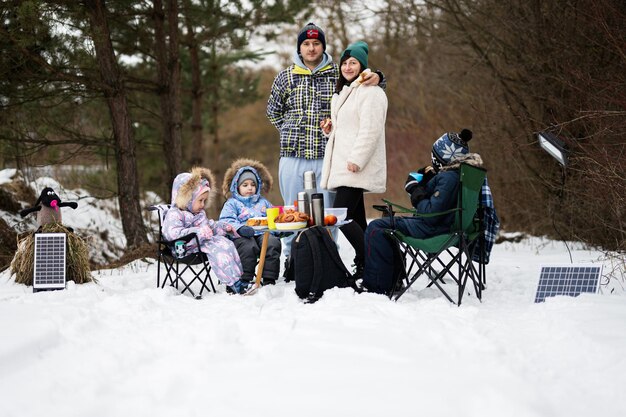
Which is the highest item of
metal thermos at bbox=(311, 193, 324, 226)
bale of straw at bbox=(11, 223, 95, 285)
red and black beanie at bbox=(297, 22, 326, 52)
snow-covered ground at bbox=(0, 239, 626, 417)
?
red and black beanie at bbox=(297, 22, 326, 52)

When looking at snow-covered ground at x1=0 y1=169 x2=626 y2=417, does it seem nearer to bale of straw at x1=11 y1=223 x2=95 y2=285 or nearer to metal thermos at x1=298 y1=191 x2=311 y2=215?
metal thermos at x1=298 y1=191 x2=311 y2=215

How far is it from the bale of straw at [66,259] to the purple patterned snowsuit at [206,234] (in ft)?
2.78

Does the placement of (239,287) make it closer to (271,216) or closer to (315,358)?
(271,216)

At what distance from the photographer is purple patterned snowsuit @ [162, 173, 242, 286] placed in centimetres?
562

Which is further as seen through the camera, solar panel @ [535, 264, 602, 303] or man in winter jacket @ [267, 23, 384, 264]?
man in winter jacket @ [267, 23, 384, 264]

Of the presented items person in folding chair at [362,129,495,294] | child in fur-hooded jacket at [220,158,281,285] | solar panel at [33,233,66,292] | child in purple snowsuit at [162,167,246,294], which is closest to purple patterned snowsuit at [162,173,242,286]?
child in purple snowsuit at [162,167,246,294]

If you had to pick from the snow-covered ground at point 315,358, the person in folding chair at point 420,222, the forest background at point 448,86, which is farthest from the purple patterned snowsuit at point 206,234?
the forest background at point 448,86

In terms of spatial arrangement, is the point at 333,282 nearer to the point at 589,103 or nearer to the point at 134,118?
the point at 589,103

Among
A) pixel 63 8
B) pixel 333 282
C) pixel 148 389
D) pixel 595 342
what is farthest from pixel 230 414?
pixel 63 8

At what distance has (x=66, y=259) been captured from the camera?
596 centimetres

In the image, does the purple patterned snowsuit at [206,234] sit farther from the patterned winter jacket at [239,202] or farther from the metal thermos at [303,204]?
the metal thermos at [303,204]

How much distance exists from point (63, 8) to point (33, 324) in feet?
16.3

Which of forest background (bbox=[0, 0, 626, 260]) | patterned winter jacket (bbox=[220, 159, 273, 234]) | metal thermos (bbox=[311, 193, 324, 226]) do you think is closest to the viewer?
metal thermos (bbox=[311, 193, 324, 226])

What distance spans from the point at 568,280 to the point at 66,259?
3817 mm
